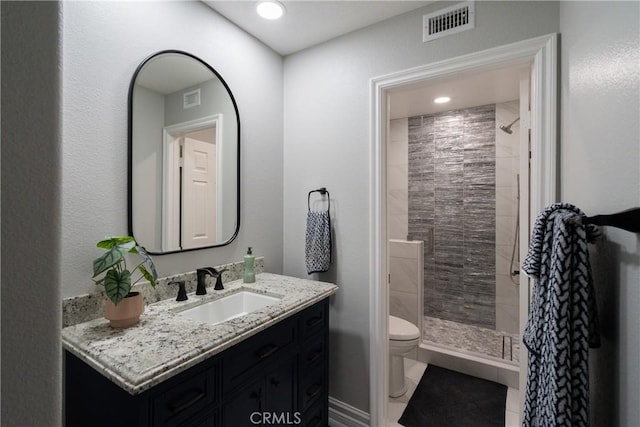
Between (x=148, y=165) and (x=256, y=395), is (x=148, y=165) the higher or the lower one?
the higher one

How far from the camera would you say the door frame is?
1294mm

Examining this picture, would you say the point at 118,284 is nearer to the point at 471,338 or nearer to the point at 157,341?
the point at 157,341

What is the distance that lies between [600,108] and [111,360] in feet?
5.09

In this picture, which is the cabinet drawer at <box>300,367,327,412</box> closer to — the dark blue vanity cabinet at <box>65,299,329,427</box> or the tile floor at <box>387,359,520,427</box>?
the dark blue vanity cabinet at <box>65,299,329,427</box>

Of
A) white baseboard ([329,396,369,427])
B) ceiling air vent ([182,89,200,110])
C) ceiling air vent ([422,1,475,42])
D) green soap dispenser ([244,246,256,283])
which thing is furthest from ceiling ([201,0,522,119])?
white baseboard ([329,396,369,427])

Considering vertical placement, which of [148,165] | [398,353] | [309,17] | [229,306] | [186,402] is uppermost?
[309,17]

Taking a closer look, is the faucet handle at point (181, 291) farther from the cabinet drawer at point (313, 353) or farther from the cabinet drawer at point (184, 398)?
the cabinet drawer at point (313, 353)

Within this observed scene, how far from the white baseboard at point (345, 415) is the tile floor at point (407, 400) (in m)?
0.21

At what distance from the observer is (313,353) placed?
153 cm

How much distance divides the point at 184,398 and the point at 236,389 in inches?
8.4

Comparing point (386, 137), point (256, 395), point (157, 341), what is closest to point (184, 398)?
point (157, 341)

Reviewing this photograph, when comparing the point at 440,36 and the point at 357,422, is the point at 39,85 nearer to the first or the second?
the point at 440,36

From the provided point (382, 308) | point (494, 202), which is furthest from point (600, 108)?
point (494, 202)

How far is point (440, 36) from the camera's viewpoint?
61.0 inches
